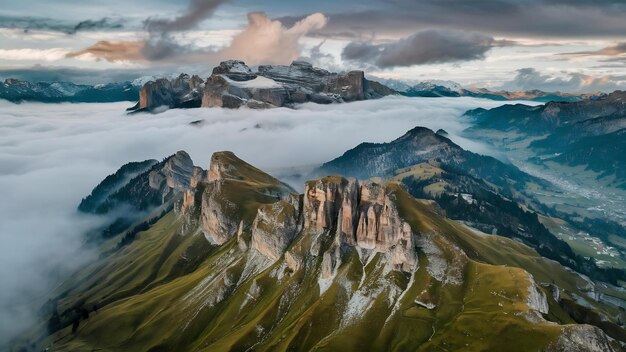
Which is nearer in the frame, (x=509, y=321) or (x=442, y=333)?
(x=509, y=321)

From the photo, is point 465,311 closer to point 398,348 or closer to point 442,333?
point 442,333

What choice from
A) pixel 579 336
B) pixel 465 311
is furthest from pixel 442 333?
pixel 579 336

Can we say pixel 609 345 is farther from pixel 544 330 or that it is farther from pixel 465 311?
pixel 465 311

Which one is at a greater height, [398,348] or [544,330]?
[544,330]

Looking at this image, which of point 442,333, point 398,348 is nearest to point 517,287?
point 442,333

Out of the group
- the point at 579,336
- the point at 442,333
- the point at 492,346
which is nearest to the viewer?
the point at 579,336

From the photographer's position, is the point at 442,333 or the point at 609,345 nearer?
the point at 609,345

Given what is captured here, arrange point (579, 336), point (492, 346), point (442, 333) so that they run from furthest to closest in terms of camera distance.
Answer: point (442, 333) → point (492, 346) → point (579, 336)

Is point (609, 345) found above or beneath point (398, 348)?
above
